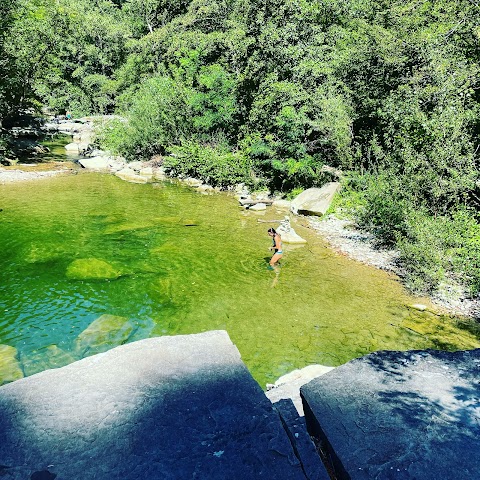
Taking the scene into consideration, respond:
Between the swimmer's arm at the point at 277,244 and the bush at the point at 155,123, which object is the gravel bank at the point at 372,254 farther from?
the bush at the point at 155,123

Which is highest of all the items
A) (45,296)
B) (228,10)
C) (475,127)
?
(228,10)

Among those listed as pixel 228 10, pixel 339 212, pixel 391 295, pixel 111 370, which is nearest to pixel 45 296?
pixel 111 370

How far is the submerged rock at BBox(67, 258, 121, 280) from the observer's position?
996 centimetres

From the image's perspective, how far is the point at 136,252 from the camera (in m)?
11.5

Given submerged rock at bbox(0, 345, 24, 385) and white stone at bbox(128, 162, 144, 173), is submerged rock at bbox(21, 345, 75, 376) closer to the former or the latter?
submerged rock at bbox(0, 345, 24, 385)

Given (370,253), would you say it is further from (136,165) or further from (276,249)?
(136,165)

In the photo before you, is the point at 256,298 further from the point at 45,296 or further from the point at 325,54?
the point at 325,54

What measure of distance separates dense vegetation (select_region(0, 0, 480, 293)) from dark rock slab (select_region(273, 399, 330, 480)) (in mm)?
7067

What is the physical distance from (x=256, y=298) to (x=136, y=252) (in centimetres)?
443

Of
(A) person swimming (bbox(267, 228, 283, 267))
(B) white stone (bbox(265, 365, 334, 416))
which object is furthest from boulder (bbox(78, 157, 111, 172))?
(B) white stone (bbox(265, 365, 334, 416))

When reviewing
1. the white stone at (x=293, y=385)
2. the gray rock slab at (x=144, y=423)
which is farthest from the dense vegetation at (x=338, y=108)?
the gray rock slab at (x=144, y=423)

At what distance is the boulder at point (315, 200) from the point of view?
15.4 m

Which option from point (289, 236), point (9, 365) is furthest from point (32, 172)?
point (9, 365)

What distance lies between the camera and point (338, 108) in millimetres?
16828
